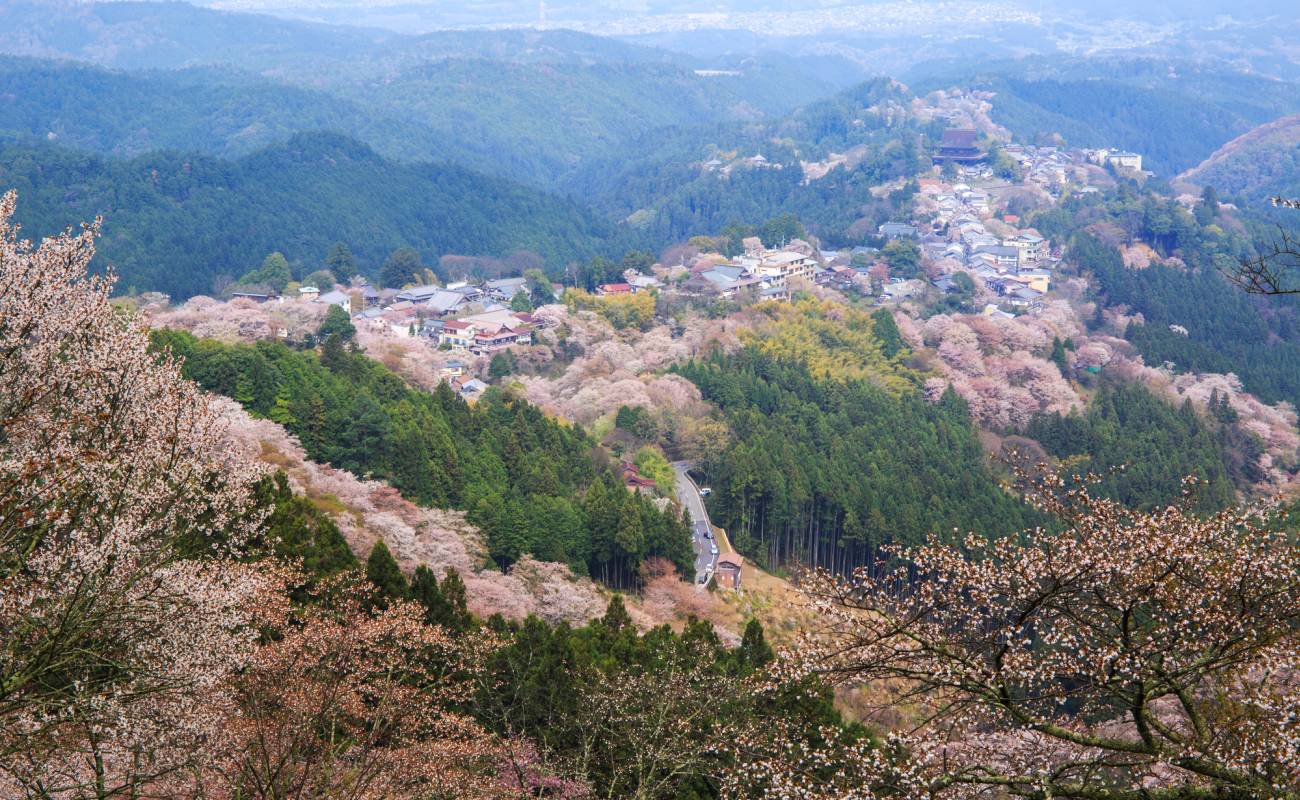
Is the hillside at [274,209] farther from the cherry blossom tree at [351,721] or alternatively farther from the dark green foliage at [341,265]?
the cherry blossom tree at [351,721]

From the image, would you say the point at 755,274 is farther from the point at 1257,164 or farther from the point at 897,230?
the point at 1257,164

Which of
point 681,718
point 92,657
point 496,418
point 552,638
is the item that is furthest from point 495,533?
point 92,657

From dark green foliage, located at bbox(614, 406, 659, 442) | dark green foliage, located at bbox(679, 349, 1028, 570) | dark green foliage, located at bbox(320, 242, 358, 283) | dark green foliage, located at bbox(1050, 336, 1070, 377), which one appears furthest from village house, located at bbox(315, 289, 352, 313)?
dark green foliage, located at bbox(1050, 336, 1070, 377)

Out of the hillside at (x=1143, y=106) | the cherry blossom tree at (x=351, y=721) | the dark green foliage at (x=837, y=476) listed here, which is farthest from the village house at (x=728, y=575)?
the hillside at (x=1143, y=106)

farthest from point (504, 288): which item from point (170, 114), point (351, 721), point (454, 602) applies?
point (170, 114)

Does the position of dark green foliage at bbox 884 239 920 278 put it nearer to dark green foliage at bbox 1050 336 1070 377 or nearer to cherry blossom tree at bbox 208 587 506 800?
dark green foliage at bbox 1050 336 1070 377
